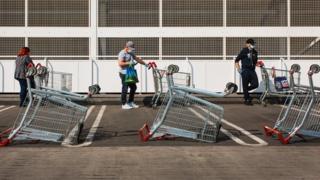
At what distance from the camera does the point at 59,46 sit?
19.7 meters

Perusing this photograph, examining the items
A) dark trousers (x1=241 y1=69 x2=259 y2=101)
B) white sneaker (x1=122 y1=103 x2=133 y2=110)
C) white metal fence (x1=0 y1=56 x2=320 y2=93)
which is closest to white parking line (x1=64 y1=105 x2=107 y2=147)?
white sneaker (x1=122 y1=103 x2=133 y2=110)

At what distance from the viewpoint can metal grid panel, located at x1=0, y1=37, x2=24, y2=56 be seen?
19.6m

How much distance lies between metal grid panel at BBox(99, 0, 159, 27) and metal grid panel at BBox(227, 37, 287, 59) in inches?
100

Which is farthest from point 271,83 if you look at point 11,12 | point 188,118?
point 188,118

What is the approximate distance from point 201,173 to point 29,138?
10.7ft

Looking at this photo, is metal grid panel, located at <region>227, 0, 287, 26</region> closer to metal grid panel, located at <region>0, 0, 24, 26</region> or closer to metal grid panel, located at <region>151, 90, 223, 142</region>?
metal grid panel, located at <region>0, 0, 24, 26</region>

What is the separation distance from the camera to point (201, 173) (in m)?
7.52

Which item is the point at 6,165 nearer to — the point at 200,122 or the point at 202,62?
the point at 200,122

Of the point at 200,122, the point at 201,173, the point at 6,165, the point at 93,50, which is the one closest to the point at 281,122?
the point at 200,122

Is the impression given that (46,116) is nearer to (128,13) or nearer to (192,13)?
(128,13)

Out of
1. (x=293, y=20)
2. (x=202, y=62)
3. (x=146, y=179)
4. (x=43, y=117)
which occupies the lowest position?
(x=146, y=179)

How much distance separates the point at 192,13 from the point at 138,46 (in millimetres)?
2050

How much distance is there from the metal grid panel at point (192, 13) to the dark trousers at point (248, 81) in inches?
142

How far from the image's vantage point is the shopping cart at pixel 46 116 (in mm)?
9383
